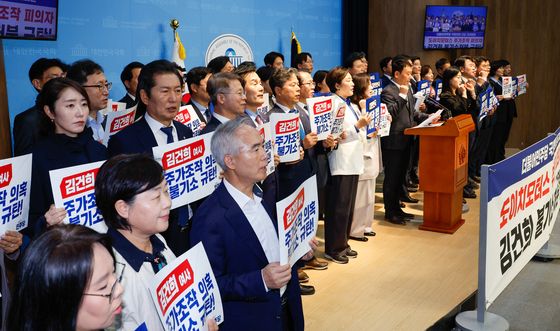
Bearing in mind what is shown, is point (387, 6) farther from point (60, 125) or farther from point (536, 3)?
point (60, 125)

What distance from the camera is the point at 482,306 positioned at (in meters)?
3.12

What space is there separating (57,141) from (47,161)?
114 mm

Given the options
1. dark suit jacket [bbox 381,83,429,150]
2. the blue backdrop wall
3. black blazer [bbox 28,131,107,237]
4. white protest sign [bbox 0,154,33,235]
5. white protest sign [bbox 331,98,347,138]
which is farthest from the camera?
dark suit jacket [bbox 381,83,429,150]

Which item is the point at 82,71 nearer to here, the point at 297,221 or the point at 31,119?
the point at 31,119

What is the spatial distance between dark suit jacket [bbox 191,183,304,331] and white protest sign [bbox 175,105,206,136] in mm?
2003

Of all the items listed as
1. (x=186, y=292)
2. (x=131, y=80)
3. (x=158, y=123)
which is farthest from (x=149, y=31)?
(x=186, y=292)

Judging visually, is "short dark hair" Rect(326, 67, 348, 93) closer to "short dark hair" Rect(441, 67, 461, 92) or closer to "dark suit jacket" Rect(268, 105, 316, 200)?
"dark suit jacket" Rect(268, 105, 316, 200)

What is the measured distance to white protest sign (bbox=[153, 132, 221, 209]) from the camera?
2.77 m

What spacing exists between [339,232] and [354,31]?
20.7 feet

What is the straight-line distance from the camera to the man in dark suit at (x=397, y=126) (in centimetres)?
550

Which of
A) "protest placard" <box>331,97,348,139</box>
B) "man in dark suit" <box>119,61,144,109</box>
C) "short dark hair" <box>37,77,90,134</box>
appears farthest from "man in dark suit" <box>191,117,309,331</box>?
"man in dark suit" <box>119,61,144,109</box>

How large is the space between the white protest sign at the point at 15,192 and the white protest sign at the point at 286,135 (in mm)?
1537

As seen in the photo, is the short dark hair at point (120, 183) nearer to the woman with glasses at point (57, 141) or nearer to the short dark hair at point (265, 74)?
the woman with glasses at point (57, 141)

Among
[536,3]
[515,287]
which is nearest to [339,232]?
[515,287]
